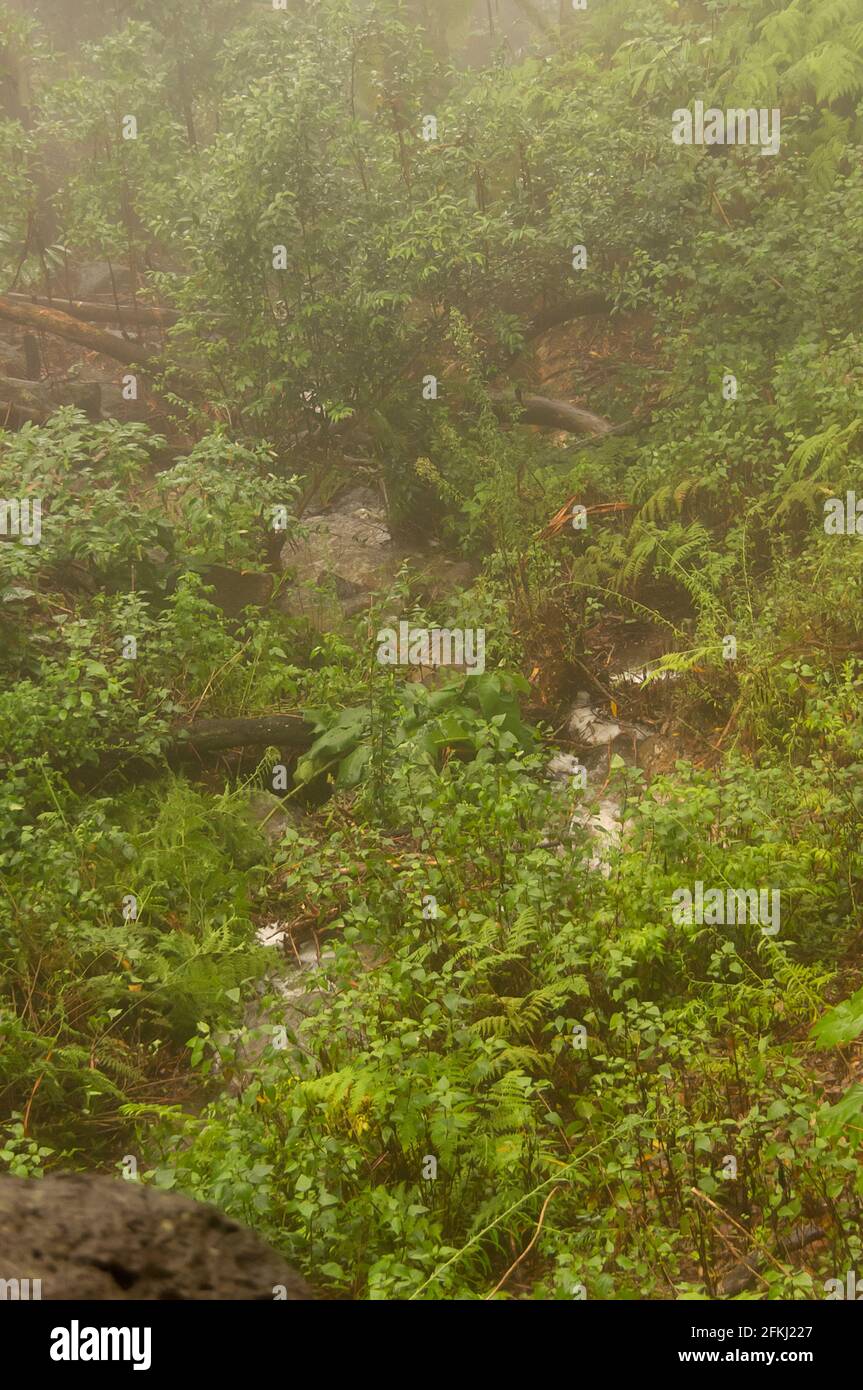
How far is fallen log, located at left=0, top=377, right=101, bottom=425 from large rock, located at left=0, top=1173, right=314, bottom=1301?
31.4ft

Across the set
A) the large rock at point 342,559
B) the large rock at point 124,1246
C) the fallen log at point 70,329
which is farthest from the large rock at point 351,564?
the large rock at point 124,1246

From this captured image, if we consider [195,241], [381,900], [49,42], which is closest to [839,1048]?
[381,900]

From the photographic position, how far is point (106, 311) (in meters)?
12.3

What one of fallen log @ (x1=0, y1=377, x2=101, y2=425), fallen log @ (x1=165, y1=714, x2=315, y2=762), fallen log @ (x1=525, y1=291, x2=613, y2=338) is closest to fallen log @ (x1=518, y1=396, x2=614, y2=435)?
fallen log @ (x1=525, y1=291, x2=613, y2=338)

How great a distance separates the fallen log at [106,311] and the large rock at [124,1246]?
11.3m

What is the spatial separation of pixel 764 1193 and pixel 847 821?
7.33 ft

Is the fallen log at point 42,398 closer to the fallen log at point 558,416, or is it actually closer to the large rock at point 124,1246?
the fallen log at point 558,416

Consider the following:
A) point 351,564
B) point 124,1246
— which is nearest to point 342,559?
point 351,564

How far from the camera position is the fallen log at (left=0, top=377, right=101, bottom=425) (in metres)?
10.6

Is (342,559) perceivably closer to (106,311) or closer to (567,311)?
(567,311)

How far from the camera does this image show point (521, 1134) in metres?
3.94

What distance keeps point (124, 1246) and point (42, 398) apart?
34.7 feet

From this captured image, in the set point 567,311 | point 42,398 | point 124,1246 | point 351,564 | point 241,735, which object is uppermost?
point 567,311
